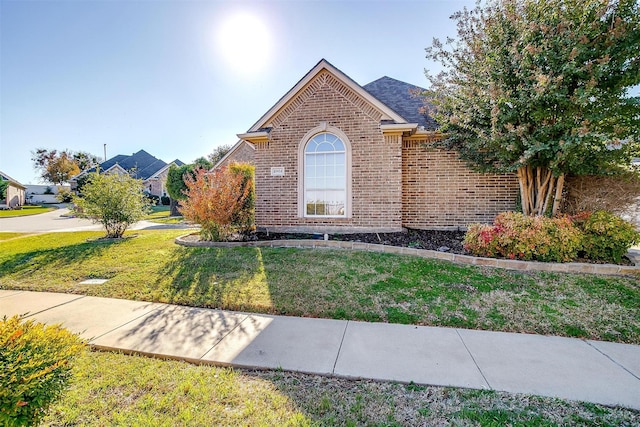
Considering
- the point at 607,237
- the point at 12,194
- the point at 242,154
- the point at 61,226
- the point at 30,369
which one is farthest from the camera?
the point at 12,194

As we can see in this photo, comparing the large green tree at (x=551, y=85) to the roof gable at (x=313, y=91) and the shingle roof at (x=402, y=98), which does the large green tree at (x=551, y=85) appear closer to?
the roof gable at (x=313, y=91)

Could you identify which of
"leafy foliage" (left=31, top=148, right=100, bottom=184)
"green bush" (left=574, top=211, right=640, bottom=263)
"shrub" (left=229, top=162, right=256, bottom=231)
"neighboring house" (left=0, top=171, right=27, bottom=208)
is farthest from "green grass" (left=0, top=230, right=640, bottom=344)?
"leafy foliage" (left=31, top=148, right=100, bottom=184)

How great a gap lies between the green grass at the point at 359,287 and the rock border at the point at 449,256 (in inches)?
12.7

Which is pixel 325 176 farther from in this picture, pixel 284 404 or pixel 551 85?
pixel 284 404

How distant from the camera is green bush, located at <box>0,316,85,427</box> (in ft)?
5.67

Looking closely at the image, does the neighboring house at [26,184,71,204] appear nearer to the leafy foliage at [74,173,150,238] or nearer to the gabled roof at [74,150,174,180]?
the gabled roof at [74,150,174,180]

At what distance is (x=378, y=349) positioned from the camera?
3488 mm

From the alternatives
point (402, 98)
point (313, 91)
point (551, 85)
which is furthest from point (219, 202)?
point (551, 85)

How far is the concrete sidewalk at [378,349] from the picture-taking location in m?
2.90

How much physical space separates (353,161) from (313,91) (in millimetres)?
2820

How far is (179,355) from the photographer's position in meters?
3.33

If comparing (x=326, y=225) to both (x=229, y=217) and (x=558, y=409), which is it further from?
(x=558, y=409)

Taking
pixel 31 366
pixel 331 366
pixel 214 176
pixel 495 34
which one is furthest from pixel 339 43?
pixel 31 366

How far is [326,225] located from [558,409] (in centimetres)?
806
